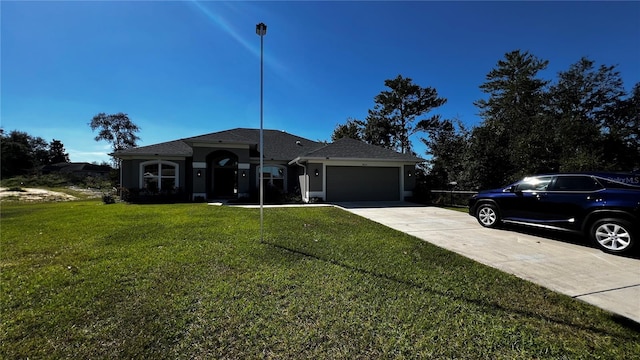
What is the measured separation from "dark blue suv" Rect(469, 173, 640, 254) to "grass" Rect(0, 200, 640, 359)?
124 inches

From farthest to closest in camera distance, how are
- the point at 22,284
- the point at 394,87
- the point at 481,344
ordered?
1. the point at 394,87
2. the point at 22,284
3. the point at 481,344

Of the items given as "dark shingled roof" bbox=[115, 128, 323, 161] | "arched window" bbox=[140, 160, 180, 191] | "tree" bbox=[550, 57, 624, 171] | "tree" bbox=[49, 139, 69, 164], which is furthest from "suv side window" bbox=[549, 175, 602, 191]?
"tree" bbox=[49, 139, 69, 164]

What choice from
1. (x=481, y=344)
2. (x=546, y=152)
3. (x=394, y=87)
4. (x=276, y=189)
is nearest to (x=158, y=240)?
(x=481, y=344)

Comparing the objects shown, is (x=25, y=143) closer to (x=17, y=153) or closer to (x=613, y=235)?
(x=17, y=153)

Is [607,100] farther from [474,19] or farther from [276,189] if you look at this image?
[276,189]

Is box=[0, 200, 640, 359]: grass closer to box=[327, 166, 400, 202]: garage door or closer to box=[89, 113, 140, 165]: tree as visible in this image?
box=[327, 166, 400, 202]: garage door

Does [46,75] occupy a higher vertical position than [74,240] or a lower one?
higher

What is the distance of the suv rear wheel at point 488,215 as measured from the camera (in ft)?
25.3

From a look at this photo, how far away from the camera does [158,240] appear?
234 inches

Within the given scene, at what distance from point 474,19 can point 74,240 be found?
1444cm

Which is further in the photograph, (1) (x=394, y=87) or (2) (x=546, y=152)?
(1) (x=394, y=87)

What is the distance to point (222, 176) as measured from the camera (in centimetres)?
1839

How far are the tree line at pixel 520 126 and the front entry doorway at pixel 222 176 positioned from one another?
13.1 m

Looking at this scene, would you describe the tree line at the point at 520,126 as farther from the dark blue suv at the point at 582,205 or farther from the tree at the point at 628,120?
the dark blue suv at the point at 582,205
